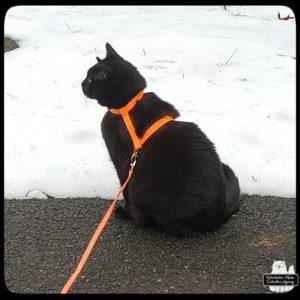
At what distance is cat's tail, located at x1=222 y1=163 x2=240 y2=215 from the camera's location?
309cm

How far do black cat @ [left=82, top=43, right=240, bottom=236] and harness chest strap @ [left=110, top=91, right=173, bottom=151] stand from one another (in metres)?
0.03

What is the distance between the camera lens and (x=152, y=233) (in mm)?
3047

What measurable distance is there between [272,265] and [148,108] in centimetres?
126

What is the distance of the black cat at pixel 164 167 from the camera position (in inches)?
111

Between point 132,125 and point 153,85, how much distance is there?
1.96m

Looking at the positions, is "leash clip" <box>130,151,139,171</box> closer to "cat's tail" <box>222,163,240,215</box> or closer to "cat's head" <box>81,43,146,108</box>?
"cat's head" <box>81,43,146,108</box>

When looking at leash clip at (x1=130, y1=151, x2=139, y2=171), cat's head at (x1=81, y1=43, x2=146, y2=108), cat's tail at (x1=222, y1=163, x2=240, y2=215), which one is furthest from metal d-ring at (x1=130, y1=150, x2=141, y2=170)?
cat's tail at (x1=222, y1=163, x2=240, y2=215)

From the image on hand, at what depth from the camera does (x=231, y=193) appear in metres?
3.12

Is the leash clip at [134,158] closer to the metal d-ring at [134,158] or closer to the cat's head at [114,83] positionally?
the metal d-ring at [134,158]

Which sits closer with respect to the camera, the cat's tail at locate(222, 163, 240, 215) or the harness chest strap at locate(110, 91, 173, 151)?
the harness chest strap at locate(110, 91, 173, 151)

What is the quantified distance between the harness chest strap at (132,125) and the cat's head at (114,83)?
0.03 meters

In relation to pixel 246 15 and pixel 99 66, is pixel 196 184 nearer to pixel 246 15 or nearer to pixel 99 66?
pixel 99 66

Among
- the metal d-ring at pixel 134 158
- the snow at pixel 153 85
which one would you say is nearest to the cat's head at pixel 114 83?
the metal d-ring at pixel 134 158

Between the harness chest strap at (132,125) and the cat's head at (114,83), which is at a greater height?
the cat's head at (114,83)
